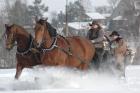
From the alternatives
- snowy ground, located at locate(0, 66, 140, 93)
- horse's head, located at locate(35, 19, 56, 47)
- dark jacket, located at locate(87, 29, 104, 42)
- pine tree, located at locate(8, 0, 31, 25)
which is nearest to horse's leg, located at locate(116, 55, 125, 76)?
snowy ground, located at locate(0, 66, 140, 93)

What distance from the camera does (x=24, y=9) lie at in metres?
48.9

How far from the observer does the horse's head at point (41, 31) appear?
38.4 feet

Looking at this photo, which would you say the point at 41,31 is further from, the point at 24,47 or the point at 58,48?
the point at 24,47

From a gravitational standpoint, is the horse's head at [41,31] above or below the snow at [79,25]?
above

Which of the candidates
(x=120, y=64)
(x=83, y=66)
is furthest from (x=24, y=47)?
(x=120, y=64)

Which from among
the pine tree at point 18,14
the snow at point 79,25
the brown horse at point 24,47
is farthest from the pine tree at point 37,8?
the brown horse at point 24,47

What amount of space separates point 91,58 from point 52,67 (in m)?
2.13

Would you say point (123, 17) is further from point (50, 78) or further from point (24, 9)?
point (50, 78)

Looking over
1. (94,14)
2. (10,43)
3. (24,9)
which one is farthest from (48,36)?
(94,14)

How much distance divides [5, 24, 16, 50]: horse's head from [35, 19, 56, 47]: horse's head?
933 mm

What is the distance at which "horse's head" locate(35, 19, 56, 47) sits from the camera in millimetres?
11703

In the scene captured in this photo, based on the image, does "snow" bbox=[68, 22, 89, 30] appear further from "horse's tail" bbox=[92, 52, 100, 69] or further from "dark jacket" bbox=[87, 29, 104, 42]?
"dark jacket" bbox=[87, 29, 104, 42]

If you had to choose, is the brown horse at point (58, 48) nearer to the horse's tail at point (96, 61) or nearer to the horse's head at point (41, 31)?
the horse's head at point (41, 31)

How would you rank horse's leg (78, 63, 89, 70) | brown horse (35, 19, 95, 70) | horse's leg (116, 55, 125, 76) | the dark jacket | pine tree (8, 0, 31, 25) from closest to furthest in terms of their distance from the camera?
brown horse (35, 19, 95, 70)
horse's leg (78, 63, 89, 70)
the dark jacket
horse's leg (116, 55, 125, 76)
pine tree (8, 0, 31, 25)
